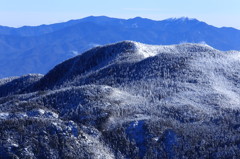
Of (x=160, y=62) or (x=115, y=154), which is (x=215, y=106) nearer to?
(x=115, y=154)

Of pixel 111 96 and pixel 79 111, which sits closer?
pixel 79 111

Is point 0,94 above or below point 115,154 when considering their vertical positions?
below

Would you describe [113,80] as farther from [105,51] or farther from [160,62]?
[105,51]

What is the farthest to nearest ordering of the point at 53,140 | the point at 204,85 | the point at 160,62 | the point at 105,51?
the point at 105,51, the point at 160,62, the point at 204,85, the point at 53,140

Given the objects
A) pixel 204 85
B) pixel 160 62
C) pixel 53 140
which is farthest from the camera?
pixel 160 62

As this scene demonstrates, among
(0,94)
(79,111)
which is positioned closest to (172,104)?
(79,111)

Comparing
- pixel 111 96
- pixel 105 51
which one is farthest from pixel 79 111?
pixel 105 51
